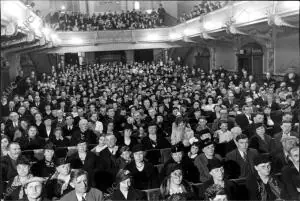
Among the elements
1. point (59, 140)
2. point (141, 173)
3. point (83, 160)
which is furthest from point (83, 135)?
point (141, 173)

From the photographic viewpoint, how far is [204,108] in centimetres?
762

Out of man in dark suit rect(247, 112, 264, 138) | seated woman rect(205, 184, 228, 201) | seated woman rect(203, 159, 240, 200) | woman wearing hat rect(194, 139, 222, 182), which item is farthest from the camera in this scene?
woman wearing hat rect(194, 139, 222, 182)

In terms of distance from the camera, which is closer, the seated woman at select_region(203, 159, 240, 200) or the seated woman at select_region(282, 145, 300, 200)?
the seated woman at select_region(282, 145, 300, 200)

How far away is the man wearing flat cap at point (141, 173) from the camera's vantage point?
4.16 m

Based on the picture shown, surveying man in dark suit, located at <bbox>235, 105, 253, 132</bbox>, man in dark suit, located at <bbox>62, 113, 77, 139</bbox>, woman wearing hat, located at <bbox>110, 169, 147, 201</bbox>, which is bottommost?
woman wearing hat, located at <bbox>110, 169, 147, 201</bbox>

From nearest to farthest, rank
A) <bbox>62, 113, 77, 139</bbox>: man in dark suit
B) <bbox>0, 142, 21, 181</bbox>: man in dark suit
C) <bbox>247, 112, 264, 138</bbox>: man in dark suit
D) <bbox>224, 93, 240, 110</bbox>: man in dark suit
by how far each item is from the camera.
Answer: <bbox>0, 142, 21, 181</bbox>: man in dark suit, <bbox>247, 112, 264, 138</bbox>: man in dark suit, <bbox>224, 93, 240, 110</bbox>: man in dark suit, <bbox>62, 113, 77, 139</bbox>: man in dark suit

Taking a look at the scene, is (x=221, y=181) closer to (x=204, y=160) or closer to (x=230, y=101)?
(x=204, y=160)

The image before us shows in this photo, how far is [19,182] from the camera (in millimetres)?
3334

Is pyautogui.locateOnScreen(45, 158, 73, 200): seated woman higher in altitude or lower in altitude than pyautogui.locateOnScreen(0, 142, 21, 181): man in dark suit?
lower

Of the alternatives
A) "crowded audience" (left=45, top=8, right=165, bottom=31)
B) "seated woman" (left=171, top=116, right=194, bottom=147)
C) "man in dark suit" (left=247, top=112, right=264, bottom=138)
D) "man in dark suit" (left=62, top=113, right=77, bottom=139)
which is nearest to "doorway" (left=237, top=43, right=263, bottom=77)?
"man in dark suit" (left=247, top=112, right=264, bottom=138)

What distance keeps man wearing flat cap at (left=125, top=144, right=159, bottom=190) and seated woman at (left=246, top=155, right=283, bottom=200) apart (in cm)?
148

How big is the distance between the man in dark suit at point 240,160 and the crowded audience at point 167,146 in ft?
0.04

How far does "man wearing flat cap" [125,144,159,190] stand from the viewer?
416cm

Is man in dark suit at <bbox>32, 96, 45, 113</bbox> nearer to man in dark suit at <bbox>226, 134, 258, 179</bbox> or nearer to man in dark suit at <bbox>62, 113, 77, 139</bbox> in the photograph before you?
man in dark suit at <bbox>62, 113, 77, 139</bbox>
